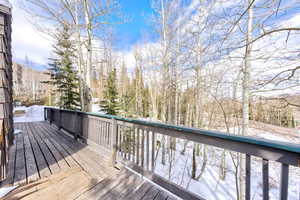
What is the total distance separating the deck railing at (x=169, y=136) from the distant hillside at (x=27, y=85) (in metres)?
18.2

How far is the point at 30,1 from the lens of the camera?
186 inches

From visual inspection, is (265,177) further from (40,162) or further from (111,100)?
(111,100)

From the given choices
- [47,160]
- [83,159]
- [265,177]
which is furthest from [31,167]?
[265,177]

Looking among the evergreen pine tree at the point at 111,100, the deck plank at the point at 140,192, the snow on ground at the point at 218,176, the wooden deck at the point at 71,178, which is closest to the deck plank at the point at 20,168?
the wooden deck at the point at 71,178

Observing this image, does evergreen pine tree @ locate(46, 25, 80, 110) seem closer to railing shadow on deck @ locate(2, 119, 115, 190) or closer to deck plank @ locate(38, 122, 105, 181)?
railing shadow on deck @ locate(2, 119, 115, 190)

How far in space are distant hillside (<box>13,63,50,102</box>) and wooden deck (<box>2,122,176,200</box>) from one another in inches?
707

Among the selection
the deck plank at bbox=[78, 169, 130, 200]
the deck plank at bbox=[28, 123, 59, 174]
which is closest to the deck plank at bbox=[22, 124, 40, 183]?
the deck plank at bbox=[28, 123, 59, 174]

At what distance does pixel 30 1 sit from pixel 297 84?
26.6ft

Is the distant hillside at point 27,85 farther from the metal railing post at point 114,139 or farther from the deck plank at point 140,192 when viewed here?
the deck plank at point 140,192

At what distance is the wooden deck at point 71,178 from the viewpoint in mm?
1799

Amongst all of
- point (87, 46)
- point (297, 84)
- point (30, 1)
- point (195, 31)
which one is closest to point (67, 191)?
point (297, 84)

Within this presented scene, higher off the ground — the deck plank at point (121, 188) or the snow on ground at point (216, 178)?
the deck plank at point (121, 188)

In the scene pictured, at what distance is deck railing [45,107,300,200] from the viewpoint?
0.98 metres

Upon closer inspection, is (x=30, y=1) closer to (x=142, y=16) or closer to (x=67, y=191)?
(x=142, y=16)
